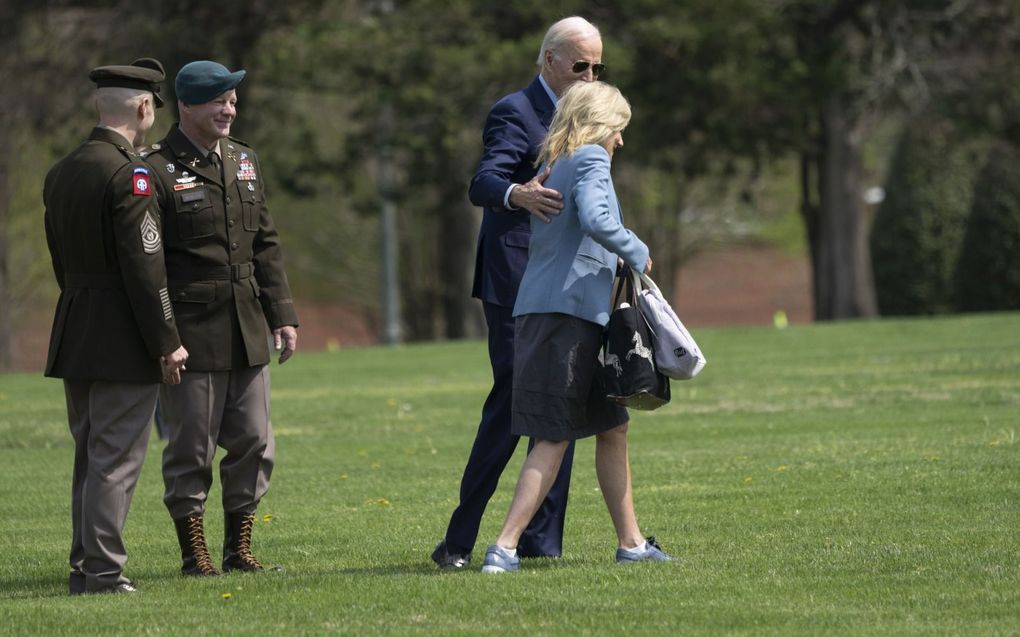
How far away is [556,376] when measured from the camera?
248 inches

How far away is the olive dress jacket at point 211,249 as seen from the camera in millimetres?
6531

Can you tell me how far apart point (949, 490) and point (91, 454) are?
4255mm

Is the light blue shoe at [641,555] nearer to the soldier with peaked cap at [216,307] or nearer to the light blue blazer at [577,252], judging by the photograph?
the light blue blazer at [577,252]

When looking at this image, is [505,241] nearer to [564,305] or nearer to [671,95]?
[564,305]

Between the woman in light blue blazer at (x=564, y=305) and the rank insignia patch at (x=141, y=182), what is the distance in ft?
4.68

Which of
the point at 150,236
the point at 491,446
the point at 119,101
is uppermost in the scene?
the point at 119,101

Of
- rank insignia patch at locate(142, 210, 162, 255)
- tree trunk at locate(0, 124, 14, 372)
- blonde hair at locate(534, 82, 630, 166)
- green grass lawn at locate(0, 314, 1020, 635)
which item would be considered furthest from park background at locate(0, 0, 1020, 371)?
rank insignia patch at locate(142, 210, 162, 255)

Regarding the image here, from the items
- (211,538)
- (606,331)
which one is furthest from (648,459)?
(606,331)

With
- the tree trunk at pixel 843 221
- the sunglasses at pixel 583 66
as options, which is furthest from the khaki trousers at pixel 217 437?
the tree trunk at pixel 843 221

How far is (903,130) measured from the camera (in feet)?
96.3

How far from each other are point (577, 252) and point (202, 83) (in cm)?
156

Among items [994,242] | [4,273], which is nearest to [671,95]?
[994,242]

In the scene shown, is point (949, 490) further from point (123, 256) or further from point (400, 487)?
point (123, 256)

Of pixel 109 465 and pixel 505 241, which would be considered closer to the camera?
pixel 109 465
